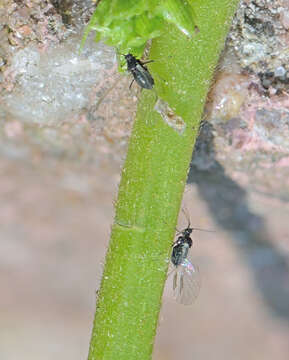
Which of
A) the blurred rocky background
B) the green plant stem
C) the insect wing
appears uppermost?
the blurred rocky background

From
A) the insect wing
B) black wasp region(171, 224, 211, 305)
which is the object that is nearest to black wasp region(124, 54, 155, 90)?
the insect wing

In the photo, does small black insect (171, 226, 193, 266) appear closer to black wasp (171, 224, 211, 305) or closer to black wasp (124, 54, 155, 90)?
black wasp (171, 224, 211, 305)

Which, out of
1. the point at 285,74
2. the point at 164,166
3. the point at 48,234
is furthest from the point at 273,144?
the point at 48,234

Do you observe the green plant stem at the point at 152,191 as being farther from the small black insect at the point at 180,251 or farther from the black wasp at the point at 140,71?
the small black insect at the point at 180,251

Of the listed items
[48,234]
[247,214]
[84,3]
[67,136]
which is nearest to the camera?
[84,3]

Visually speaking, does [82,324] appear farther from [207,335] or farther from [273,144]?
[273,144]

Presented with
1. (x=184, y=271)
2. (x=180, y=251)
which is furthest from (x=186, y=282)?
(x=180, y=251)

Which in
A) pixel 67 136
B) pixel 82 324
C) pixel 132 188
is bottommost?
pixel 132 188
